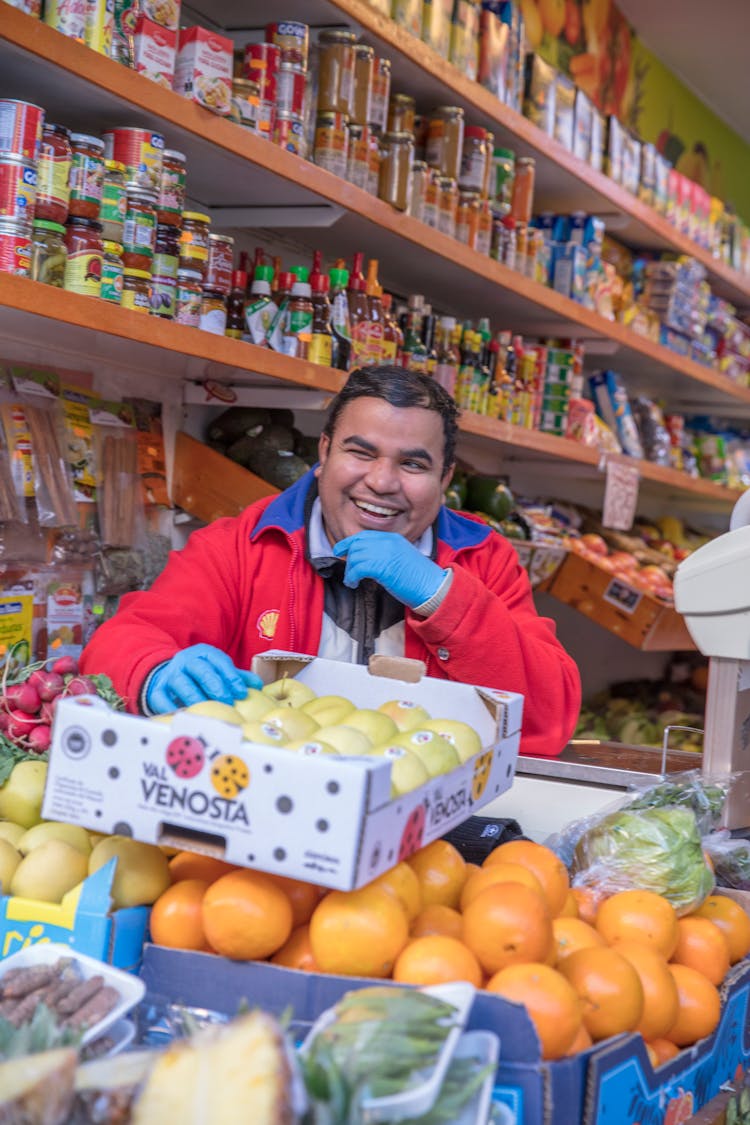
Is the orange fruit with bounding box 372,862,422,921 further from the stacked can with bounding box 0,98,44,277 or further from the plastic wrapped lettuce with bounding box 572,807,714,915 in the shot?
the stacked can with bounding box 0,98,44,277

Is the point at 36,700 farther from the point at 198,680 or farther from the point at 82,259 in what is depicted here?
the point at 82,259

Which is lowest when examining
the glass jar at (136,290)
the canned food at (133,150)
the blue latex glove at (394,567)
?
the blue latex glove at (394,567)

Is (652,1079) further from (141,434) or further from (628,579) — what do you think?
(628,579)

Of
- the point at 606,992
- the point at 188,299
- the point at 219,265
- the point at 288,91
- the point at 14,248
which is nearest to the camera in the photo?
the point at 606,992

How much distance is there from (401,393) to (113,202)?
716mm

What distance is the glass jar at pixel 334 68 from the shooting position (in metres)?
3.14

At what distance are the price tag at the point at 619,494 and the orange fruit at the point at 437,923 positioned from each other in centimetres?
347

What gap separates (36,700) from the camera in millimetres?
2029

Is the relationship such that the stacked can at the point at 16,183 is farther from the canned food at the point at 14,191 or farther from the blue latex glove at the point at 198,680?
the blue latex glove at the point at 198,680

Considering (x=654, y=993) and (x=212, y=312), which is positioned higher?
(x=212, y=312)

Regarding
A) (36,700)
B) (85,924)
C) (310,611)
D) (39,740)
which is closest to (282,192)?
(310,611)

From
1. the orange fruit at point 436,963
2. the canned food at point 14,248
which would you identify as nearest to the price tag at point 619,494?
the canned food at point 14,248

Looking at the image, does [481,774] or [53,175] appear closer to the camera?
[481,774]

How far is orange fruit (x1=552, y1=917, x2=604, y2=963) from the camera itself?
146cm
